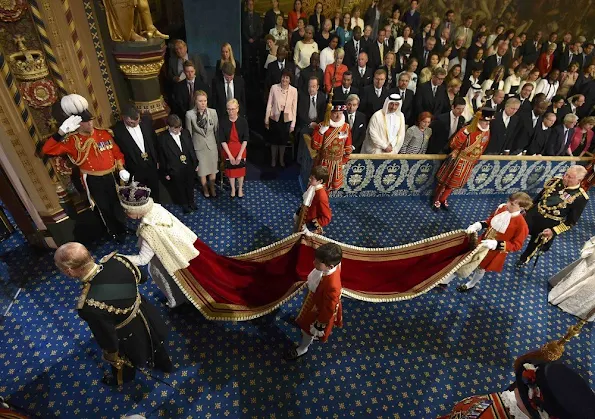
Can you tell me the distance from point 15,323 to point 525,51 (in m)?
11.3

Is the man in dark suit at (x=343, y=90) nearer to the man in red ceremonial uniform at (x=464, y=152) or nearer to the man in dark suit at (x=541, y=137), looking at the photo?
the man in red ceremonial uniform at (x=464, y=152)

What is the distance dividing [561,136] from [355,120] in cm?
347

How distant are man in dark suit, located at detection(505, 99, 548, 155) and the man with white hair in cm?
212

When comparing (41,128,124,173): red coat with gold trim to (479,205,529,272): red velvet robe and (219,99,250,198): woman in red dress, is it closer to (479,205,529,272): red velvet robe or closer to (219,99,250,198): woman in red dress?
(219,99,250,198): woman in red dress

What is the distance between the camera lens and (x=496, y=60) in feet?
27.3

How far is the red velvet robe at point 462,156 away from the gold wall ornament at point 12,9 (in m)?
5.27

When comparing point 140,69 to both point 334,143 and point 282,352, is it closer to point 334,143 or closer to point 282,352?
point 334,143

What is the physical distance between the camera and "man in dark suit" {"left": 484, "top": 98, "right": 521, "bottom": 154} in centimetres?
595

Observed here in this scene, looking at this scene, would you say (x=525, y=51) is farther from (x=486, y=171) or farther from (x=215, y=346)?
(x=215, y=346)

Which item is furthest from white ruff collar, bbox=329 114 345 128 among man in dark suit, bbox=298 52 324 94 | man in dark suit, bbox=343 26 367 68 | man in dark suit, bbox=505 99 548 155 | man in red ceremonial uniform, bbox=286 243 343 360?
man in dark suit, bbox=505 99 548 155

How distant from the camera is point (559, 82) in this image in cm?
802

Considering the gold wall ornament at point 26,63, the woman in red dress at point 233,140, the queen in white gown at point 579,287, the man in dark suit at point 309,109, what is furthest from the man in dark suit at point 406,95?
the gold wall ornament at point 26,63

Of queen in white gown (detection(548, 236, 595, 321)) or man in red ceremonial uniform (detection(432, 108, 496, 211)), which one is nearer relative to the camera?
queen in white gown (detection(548, 236, 595, 321))

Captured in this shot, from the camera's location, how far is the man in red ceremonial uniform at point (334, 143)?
4.96m
